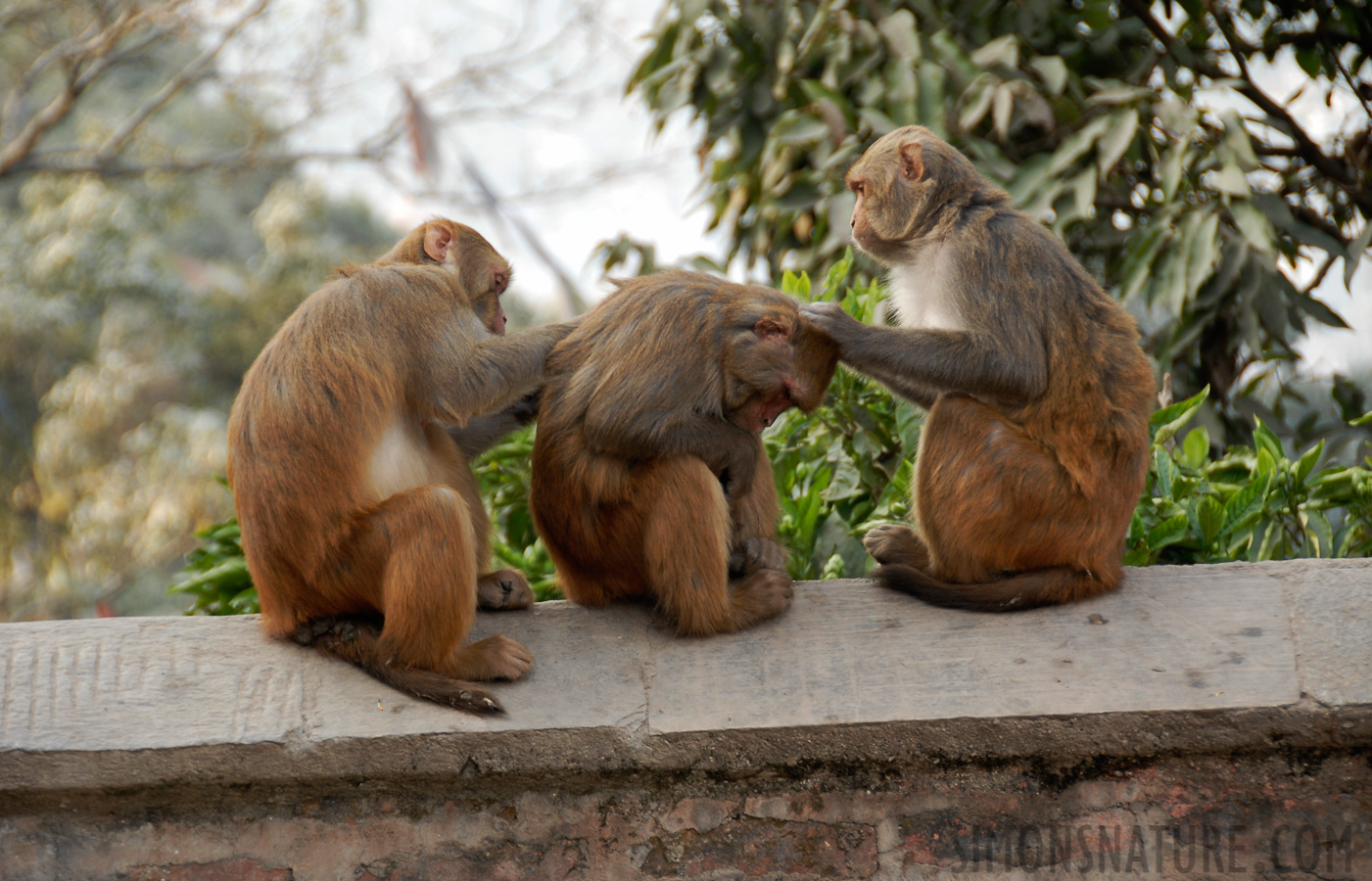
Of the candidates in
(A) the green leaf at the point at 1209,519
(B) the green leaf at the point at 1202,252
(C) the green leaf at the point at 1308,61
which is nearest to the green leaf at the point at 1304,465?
(A) the green leaf at the point at 1209,519

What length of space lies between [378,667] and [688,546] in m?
0.95

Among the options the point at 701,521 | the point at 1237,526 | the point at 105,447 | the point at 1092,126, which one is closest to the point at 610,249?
the point at 1092,126

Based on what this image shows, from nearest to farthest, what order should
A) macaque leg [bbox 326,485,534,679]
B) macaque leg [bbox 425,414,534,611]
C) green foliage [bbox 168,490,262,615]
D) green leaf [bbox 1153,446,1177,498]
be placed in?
macaque leg [bbox 326,485,534,679], macaque leg [bbox 425,414,534,611], green leaf [bbox 1153,446,1177,498], green foliage [bbox 168,490,262,615]

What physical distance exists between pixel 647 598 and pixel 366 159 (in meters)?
8.85

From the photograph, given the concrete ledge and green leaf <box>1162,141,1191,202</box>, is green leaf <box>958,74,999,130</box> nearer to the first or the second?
green leaf <box>1162,141,1191,202</box>

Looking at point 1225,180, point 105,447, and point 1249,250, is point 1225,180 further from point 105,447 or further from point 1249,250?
point 105,447

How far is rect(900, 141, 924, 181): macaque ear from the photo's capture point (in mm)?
3521

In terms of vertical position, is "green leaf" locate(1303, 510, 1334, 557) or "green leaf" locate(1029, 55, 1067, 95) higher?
"green leaf" locate(1029, 55, 1067, 95)

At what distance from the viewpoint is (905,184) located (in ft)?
11.6

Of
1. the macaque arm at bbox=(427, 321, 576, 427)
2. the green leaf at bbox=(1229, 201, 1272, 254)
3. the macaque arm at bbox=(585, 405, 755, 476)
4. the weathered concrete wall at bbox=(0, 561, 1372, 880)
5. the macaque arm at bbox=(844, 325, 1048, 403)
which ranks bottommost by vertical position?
the weathered concrete wall at bbox=(0, 561, 1372, 880)

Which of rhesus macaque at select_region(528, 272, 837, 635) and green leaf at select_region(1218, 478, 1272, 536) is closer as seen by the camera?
rhesus macaque at select_region(528, 272, 837, 635)

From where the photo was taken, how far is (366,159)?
1102 centimetres

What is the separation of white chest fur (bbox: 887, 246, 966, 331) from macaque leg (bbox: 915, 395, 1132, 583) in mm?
315

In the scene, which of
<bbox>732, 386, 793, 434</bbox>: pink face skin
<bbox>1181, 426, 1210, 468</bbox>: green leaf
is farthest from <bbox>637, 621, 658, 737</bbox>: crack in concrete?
<bbox>1181, 426, 1210, 468</bbox>: green leaf
